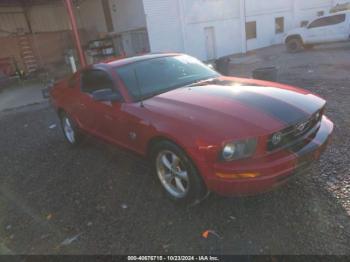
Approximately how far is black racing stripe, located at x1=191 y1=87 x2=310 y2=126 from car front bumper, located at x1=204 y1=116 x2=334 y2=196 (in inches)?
12.4

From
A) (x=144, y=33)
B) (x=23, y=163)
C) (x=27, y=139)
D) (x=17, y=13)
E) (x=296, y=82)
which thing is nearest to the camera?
(x=23, y=163)

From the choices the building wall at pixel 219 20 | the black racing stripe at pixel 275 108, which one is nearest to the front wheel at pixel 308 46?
the building wall at pixel 219 20

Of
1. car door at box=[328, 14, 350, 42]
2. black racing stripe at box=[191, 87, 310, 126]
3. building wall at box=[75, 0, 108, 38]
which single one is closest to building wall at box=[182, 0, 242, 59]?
car door at box=[328, 14, 350, 42]

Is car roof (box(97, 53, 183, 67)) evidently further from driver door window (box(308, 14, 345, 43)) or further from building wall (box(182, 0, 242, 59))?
driver door window (box(308, 14, 345, 43))

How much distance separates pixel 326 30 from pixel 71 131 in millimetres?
14512

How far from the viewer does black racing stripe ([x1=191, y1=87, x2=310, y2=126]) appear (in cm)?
275

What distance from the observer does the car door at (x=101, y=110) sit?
367 cm

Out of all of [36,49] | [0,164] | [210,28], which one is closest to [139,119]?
[0,164]

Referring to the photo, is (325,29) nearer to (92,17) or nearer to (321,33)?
(321,33)

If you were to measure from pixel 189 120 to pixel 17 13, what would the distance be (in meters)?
19.6

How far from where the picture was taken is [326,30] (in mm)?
14930

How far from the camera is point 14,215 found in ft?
11.5

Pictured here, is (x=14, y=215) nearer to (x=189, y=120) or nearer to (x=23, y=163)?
(x=23, y=163)

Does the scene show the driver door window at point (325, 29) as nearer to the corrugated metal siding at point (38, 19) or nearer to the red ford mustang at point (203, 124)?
the red ford mustang at point (203, 124)
